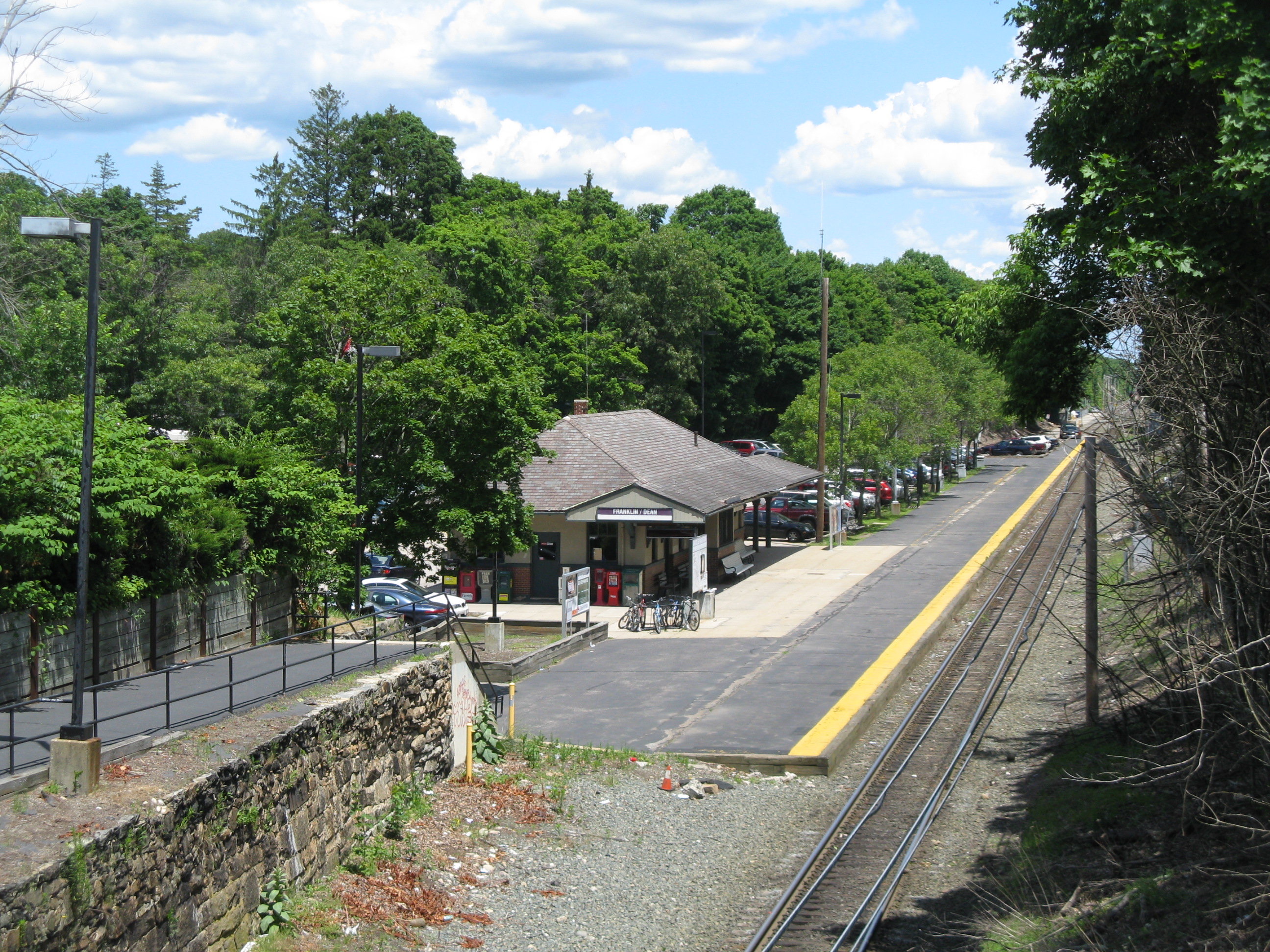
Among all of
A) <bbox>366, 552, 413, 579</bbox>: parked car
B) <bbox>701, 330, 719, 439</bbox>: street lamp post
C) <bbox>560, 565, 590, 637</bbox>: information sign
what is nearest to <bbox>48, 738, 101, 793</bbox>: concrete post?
<bbox>366, 552, 413, 579</bbox>: parked car

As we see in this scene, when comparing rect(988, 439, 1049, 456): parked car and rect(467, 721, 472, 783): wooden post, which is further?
rect(988, 439, 1049, 456): parked car

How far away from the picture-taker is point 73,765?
958 centimetres

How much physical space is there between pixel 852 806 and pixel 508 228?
49288 millimetres

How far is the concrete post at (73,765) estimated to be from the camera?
9.52 metres

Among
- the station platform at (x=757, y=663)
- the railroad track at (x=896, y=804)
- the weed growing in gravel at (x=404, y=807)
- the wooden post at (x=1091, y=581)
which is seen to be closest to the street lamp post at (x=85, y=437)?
the weed growing in gravel at (x=404, y=807)

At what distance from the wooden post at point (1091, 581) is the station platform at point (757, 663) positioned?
4.28m

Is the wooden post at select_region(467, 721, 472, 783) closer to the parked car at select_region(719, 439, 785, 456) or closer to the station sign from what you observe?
the station sign

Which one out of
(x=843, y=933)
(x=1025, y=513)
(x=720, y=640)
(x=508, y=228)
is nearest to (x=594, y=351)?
(x=508, y=228)

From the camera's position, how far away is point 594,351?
59.0 metres

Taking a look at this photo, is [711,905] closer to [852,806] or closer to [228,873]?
[852,806]

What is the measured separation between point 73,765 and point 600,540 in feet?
79.3

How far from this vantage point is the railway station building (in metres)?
31.9

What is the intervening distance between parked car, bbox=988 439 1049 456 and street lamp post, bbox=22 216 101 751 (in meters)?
89.4

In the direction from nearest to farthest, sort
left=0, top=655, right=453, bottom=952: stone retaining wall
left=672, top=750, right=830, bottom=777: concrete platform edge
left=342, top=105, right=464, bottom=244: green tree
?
left=0, top=655, right=453, bottom=952: stone retaining wall < left=672, top=750, right=830, bottom=777: concrete platform edge < left=342, top=105, right=464, bottom=244: green tree
